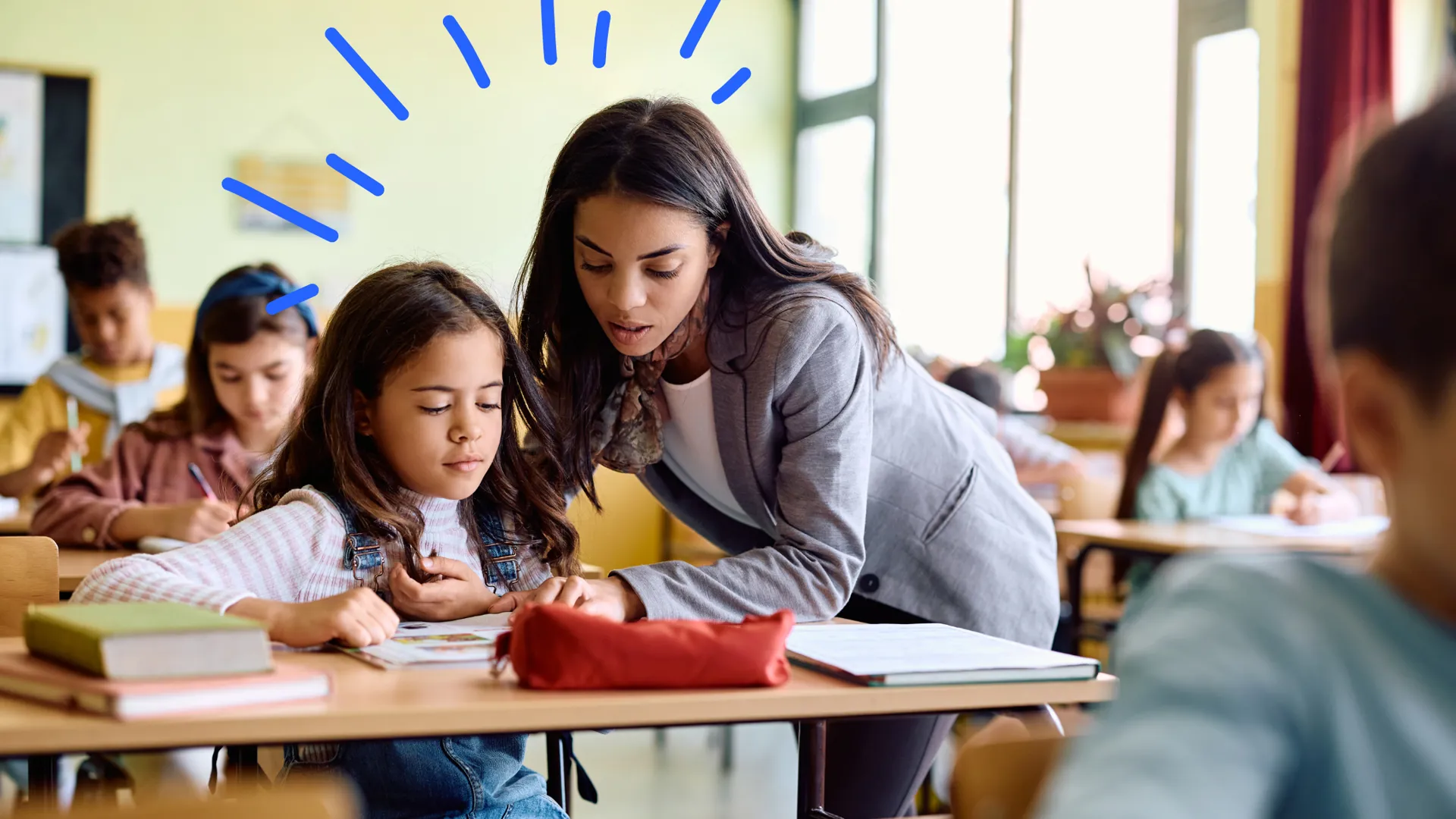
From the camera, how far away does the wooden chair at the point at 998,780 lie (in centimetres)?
87

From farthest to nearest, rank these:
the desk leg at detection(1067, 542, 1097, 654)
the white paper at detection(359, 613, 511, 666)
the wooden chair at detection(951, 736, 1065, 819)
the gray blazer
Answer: the desk leg at detection(1067, 542, 1097, 654) < the gray blazer < the white paper at detection(359, 613, 511, 666) < the wooden chair at detection(951, 736, 1065, 819)

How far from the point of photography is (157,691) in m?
0.97

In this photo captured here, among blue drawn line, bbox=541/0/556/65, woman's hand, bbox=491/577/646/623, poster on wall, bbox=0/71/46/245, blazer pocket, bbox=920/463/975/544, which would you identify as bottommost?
woman's hand, bbox=491/577/646/623

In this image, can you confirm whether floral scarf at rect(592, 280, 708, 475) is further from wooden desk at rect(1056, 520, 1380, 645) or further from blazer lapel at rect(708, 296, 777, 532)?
wooden desk at rect(1056, 520, 1380, 645)

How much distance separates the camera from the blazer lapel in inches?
60.2

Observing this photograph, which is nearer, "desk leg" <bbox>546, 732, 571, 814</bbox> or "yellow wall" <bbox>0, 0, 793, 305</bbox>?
"desk leg" <bbox>546, 732, 571, 814</bbox>

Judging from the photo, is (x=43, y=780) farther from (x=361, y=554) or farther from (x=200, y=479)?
(x=200, y=479)

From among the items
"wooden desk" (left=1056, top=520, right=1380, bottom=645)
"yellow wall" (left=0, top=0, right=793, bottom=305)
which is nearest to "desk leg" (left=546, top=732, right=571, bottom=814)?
"wooden desk" (left=1056, top=520, right=1380, bottom=645)

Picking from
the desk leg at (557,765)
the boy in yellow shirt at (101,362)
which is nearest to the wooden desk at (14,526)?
the boy in yellow shirt at (101,362)

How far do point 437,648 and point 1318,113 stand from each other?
4108 millimetres

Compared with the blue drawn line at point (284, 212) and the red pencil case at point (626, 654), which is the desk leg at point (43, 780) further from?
the blue drawn line at point (284, 212)

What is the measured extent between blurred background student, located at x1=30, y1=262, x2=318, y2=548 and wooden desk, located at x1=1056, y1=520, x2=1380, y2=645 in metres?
1.89

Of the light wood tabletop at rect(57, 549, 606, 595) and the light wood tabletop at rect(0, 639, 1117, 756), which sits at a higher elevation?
the light wood tabletop at rect(0, 639, 1117, 756)

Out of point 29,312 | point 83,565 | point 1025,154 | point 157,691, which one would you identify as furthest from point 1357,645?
point 29,312
